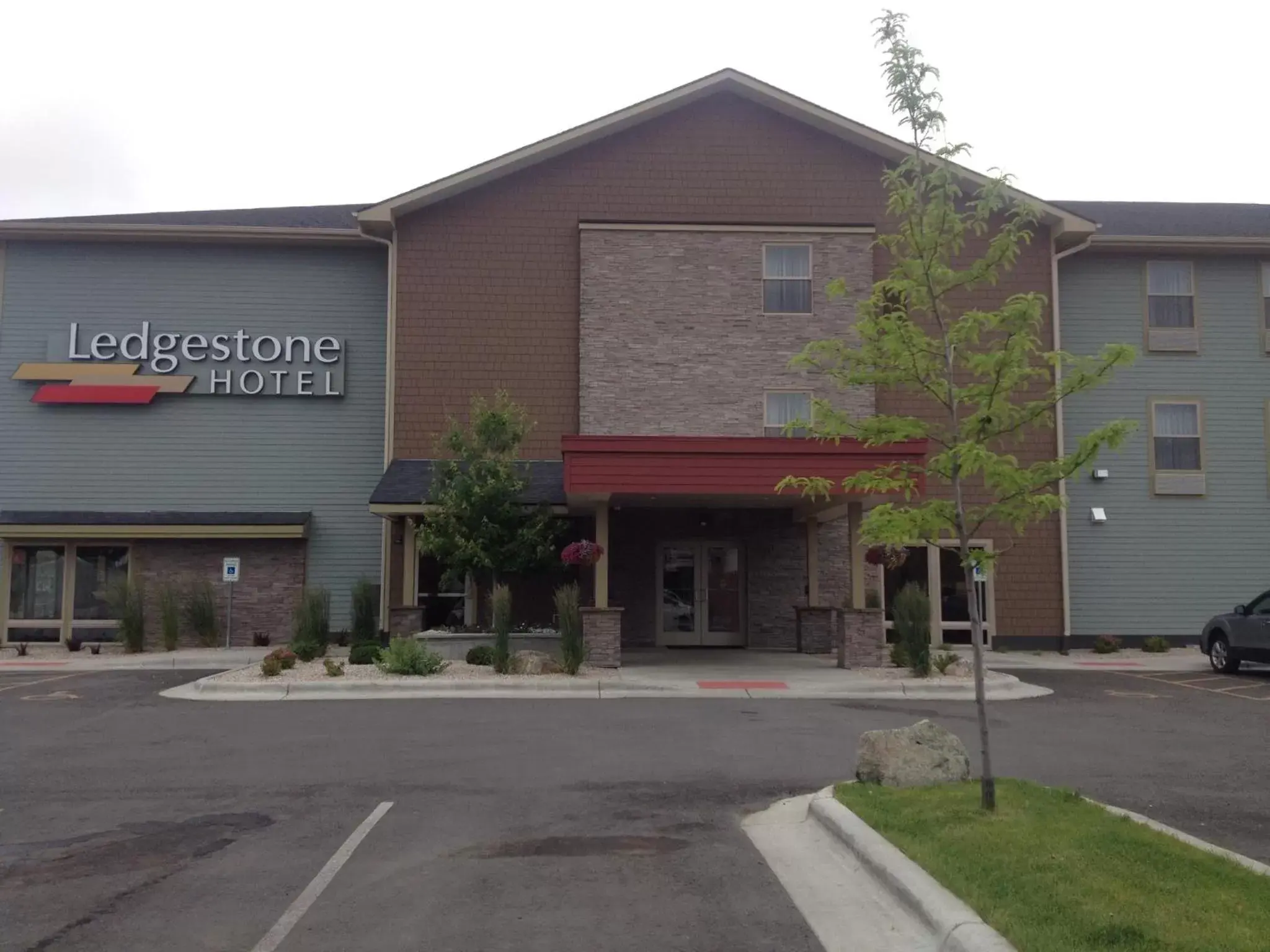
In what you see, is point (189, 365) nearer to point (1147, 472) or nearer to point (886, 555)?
point (886, 555)

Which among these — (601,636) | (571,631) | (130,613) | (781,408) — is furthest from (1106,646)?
(130,613)

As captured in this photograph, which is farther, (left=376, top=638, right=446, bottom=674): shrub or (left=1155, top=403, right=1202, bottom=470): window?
(left=1155, top=403, right=1202, bottom=470): window

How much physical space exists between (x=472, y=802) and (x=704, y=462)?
9.61 meters

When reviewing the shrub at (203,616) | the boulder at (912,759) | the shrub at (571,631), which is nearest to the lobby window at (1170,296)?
the shrub at (571,631)

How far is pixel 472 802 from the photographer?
9.09 metres

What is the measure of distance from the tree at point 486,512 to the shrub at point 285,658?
292cm

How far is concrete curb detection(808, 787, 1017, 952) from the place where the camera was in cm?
519

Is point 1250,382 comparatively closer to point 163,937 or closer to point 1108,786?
point 1108,786

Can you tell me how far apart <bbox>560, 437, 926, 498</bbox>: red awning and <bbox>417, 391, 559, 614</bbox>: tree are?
7.29 feet

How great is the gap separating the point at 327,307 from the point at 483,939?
830 inches

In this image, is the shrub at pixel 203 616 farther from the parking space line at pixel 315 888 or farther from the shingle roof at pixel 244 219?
the parking space line at pixel 315 888

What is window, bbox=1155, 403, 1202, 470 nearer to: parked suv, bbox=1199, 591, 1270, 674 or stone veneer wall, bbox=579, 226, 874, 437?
parked suv, bbox=1199, 591, 1270, 674

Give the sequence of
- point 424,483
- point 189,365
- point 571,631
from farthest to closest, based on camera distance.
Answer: point 189,365 < point 424,483 < point 571,631

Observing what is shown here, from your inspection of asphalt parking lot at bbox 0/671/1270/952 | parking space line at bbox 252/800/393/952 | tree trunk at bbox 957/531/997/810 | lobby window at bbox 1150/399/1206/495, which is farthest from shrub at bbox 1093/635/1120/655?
parking space line at bbox 252/800/393/952
